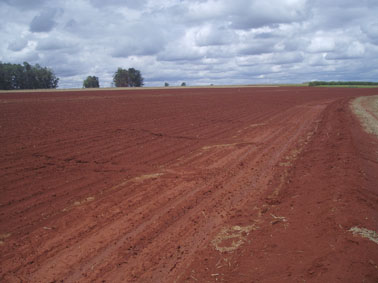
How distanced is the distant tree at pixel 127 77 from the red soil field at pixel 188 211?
13458 cm

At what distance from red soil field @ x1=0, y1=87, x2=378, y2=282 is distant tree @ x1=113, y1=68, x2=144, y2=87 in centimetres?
13458

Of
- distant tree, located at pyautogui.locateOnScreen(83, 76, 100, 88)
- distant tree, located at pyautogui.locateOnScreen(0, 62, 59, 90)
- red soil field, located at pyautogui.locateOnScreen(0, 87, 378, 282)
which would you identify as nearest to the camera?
red soil field, located at pyautogui.locateOnScreen(0, 87, 378, 282)

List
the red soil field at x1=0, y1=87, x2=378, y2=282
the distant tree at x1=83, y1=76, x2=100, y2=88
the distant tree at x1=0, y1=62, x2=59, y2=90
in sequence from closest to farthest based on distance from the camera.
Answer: the red soil field at x1=0, y1=87, x2=378, y2=282 → the distant tree at x1=0, y1=62, x2=59, y2=90 → the distant tree at x1=83, y1=76, x2=100, y2=88

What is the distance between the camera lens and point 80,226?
5.59 metres

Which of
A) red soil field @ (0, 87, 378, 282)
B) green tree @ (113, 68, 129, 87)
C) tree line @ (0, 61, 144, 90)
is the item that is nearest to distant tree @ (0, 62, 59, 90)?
tree line @ (0, 61, 144, 90)

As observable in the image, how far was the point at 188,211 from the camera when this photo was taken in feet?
20.0

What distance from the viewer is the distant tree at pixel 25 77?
103 metres

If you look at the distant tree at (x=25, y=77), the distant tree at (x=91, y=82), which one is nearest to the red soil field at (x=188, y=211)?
the distant tree at (x=25, y=77)

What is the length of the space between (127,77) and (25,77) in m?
44.2

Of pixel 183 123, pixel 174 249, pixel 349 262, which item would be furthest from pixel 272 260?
pixel 183 123

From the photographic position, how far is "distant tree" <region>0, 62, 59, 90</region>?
10289cm

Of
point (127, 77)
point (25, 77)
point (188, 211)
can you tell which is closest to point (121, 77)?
point (127, 77)

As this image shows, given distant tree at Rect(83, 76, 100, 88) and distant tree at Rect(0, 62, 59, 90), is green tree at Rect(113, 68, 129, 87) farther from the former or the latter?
distant tree at Rect(0, 62, 59, 90)

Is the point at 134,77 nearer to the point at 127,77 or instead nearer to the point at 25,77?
the point at 127,77
